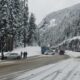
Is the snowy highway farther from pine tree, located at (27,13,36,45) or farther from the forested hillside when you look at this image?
pine tree, located at (27,13,36,45)

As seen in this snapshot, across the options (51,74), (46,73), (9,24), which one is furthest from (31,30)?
(51,74)

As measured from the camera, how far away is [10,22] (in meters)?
76.1

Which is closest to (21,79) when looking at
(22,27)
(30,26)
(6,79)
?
(6,79)

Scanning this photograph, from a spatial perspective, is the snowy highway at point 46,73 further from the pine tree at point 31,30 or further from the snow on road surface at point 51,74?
the pine tree at point 31,30

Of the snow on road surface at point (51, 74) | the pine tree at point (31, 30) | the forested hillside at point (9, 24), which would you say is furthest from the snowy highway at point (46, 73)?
the pine tree at point (31, 30)

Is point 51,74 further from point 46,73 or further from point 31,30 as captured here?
point 31,30

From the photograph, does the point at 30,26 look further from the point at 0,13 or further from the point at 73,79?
the point at 73,79

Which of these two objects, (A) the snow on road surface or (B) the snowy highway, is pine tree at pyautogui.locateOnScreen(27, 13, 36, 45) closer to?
(B) the snowy highway

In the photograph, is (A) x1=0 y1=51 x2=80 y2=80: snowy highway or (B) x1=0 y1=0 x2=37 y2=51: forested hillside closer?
(A) x1=0 y1=51 x2=80 y2=80: snowy highway

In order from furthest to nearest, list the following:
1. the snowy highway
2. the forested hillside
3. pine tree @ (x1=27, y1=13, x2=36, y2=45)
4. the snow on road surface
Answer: pine tree @ (x1=27, y1=13, x2=36, y2=45), the forested hillside, the snowy highway, the snow on road surface

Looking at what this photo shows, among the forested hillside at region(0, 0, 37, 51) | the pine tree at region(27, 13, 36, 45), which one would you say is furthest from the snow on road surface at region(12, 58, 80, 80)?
the pine tree at region(27, 13, 36, 45)

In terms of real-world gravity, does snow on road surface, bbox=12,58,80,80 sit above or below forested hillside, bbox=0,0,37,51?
below

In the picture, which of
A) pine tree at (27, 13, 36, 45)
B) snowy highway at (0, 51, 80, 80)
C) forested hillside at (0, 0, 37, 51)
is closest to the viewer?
snowy highway at (0, 51, 80, 80)

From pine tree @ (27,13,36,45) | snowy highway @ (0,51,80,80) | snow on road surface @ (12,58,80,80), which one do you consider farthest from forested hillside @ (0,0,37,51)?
snow on road surface @ (12,58,80,80)
